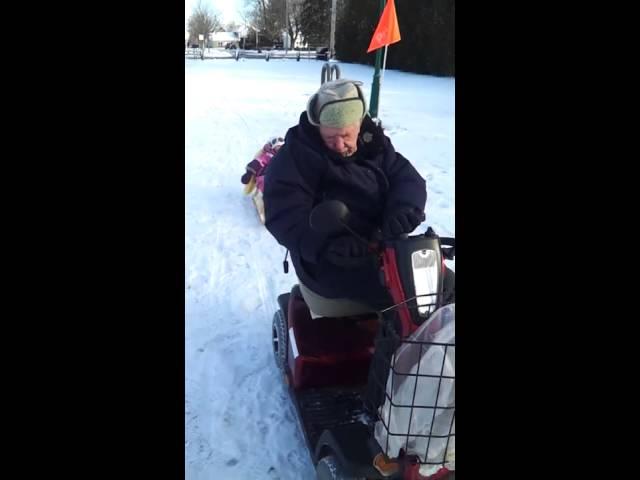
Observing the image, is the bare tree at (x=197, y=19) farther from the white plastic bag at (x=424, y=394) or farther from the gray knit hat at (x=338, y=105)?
the white plastic bag at (x=424, y=394)

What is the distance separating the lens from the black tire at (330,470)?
2.31 metres

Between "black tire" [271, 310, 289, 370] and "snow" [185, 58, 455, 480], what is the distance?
0.14 meters

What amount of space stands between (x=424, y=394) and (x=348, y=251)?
712 millimetres

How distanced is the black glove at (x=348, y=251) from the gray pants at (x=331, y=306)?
586mm

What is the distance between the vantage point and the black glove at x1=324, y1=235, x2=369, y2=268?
245 centimetres

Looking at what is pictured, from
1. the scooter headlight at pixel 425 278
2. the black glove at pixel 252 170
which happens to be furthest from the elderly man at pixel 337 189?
the black glove at pixel 252 170

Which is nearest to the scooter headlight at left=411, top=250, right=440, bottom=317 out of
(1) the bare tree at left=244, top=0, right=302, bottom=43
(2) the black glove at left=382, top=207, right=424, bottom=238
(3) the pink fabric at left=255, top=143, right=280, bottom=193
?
(2) the black glove at left=382, top=207, right=424, bottom=238

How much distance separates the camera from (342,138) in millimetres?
2836

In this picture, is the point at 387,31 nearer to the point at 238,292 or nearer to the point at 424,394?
the point at 238,292

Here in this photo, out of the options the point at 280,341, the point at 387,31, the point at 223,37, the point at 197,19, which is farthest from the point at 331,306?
the point at 223,37
